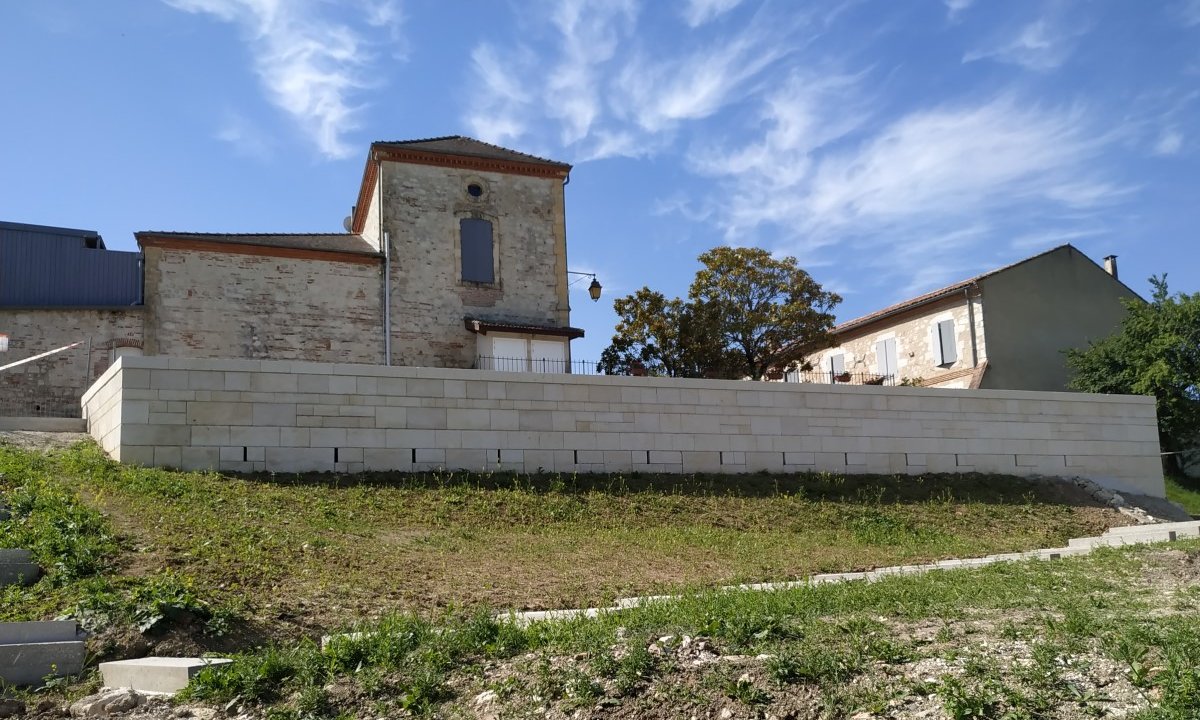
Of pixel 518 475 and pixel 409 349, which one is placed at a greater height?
pixel 409 349

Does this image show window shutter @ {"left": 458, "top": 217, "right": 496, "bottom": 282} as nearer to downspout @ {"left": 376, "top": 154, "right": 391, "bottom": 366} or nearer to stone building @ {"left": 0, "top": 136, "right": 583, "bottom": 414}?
stone building @ {"left": 0, "top": 136, "right": 583, "bottom": 414}

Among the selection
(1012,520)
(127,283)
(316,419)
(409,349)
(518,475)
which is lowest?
(1012,520)

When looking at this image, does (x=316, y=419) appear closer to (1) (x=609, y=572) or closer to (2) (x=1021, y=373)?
(1) (x=609, y=572)

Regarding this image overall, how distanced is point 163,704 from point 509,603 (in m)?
3.09

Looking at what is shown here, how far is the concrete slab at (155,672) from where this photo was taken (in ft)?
18.5

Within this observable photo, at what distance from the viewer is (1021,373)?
2859cm

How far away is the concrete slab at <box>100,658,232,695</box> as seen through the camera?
5.64 meters

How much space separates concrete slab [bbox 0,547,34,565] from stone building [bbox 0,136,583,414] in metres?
16.5

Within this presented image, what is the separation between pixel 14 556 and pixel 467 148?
20910 millimetres

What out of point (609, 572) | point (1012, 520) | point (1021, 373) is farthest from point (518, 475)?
point (1021, 373)

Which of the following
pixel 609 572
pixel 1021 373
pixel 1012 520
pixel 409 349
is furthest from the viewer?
pixel 1021 373

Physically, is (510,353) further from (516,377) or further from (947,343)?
(947,343)

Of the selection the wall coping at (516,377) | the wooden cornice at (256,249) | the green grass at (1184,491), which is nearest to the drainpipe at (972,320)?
the green grass at (1184,491)

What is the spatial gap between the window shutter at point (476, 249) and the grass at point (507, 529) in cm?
1213
